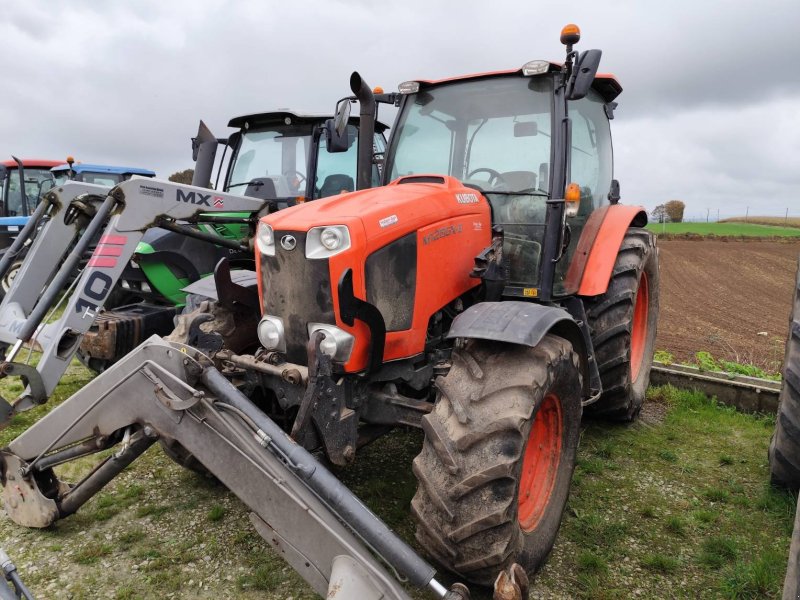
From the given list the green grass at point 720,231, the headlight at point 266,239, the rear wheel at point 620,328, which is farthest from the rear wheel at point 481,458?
the green grass at point 720,231

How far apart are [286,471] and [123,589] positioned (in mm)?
1079

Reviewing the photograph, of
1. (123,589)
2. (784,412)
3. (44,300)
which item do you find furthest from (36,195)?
(784,412)

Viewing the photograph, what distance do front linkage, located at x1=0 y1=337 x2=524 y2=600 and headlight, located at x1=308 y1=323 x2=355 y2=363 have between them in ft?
1.25

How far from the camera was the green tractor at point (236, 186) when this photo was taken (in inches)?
215

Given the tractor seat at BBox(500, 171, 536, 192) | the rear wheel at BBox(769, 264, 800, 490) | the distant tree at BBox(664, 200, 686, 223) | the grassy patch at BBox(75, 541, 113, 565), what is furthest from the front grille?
the distant tree at BBox(664, 200, 686, 223)

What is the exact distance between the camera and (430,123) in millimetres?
3764

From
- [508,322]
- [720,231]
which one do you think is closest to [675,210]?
[720,231]

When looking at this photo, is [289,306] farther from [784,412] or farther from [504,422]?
[784,412]

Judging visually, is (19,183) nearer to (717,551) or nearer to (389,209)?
(389,209)

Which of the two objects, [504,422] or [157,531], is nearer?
[504,422]

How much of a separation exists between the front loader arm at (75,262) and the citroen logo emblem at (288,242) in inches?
53.9

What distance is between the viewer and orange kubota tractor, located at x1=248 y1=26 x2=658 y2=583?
7.76ft

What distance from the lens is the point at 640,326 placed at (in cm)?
507

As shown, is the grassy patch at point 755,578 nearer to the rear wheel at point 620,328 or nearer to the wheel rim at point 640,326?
the rear wheel at point 620,328
